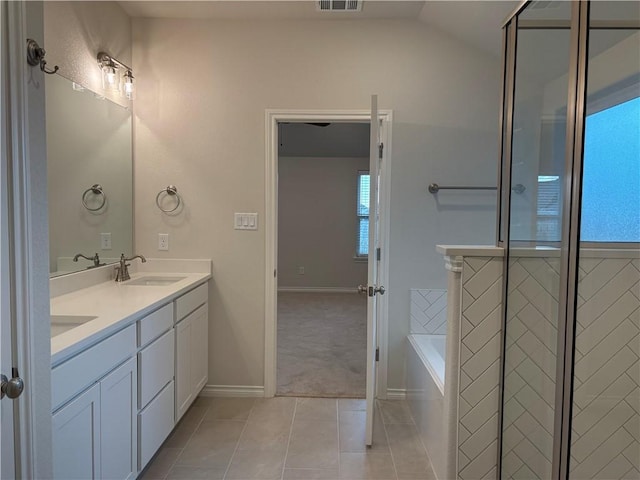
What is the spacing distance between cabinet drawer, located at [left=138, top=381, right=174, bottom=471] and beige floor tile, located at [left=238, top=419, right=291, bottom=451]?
0.44 metres

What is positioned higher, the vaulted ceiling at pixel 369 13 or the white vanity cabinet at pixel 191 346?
the vaulted ceiling at pixel 369 13

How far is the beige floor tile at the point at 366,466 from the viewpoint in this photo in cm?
195

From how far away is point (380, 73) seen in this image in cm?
266

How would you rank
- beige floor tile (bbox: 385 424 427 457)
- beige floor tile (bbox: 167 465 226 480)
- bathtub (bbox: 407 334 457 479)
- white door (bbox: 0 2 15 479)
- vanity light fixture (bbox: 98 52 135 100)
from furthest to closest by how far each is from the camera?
vanity light fixture (bbox: 98 52 135 100), beige floor tile (bbox: 385 424 427 457), beige floor tile (bbox: 167 465 226 480), bathtub (bbox: 407 334 457 479), white door (bbox: 0 2 15 479)

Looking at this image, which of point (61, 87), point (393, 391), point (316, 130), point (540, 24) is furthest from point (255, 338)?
point (316, 130)

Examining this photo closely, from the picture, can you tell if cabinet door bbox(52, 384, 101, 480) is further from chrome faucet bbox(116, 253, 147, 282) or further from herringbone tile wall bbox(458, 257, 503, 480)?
herringbone tile wall bbox(458, 257, 503, 480)

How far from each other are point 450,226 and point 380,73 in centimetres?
117

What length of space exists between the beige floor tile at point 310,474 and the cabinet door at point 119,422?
0.73 m

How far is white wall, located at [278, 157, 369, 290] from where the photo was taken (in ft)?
21.2

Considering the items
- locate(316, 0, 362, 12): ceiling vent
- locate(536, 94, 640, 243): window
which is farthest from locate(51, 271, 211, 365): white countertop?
locate(316, 0, 362, 12): ceiling vent

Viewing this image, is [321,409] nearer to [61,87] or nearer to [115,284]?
[115,284]

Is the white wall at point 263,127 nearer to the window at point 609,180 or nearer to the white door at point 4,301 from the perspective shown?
the window at point 609,180

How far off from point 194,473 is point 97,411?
755mm

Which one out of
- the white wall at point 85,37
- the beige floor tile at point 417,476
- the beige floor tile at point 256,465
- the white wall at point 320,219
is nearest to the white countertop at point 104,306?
the beige floor tile at point 256,465
